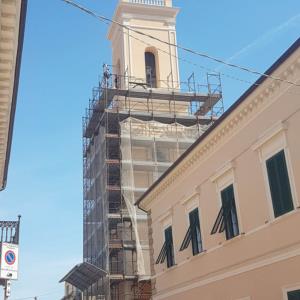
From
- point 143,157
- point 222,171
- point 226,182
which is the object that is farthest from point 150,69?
A: point 226,182

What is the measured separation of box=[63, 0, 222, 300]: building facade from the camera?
30.3m

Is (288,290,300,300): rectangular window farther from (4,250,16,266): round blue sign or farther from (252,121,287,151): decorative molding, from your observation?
(4,250,16,266): round blue sign

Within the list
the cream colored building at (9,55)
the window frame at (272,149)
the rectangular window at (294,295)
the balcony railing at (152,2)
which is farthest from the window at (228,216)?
the balcony railing at (152,2)

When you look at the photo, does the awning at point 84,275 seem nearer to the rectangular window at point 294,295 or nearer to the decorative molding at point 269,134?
the decorative molding at point 269,134

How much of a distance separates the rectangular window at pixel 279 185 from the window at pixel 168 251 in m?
6.70

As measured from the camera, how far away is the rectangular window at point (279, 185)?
11828 millimetres

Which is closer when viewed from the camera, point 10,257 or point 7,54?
point 7,54

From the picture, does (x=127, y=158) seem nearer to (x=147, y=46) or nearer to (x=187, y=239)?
(x=147, y=46)

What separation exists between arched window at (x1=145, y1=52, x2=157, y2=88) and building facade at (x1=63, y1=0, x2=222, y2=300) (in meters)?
0.07

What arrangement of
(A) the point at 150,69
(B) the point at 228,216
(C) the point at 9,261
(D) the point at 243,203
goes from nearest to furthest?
(C) the point at 9,261, (D) the point at 243,203, (B) the point at 228,216, (A) the point at 150,69

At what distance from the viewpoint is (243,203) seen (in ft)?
44.9

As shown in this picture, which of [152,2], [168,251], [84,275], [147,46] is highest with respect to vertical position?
[152,2]

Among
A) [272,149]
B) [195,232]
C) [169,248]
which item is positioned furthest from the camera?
[169,248]

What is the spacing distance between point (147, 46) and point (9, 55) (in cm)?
3055
